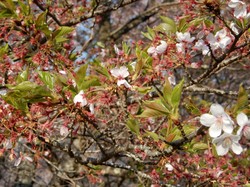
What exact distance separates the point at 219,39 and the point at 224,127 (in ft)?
3.36

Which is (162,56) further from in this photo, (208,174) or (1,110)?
(1,110)

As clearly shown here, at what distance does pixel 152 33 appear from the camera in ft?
8.25

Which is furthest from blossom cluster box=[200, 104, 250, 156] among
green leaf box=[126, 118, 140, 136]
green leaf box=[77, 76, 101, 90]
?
green leaf box=[77, 76, 101, 90]

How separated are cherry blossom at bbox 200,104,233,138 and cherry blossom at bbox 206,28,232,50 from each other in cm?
87

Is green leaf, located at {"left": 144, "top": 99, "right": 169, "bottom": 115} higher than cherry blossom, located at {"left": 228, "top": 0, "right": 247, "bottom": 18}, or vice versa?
cherry blossom, located at {"left": 228, "top": 0, "right": 247, "bottom": 18}

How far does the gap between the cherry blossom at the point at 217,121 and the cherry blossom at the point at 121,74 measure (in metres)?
0.45

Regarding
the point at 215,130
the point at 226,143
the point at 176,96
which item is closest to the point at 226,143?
the point at 226,143

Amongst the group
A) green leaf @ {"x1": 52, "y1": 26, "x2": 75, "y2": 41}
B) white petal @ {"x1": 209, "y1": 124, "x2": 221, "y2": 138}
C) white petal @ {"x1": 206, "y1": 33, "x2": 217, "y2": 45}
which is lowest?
white petal @ {"x1": 209, "y1": 124, "x2": 221, "y2": 138}

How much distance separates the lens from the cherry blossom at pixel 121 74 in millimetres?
1747

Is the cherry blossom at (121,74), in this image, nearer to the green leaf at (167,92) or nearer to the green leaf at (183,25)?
the green leaf at (167,92)

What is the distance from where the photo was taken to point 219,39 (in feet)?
7.45

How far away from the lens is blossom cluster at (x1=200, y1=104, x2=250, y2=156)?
4.52 feet

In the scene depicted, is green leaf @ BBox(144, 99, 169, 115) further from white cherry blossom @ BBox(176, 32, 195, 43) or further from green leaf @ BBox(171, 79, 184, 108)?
white cherry blossom @ BBox(176, 32, 195, 43)

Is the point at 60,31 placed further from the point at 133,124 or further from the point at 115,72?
the point at 133,124
